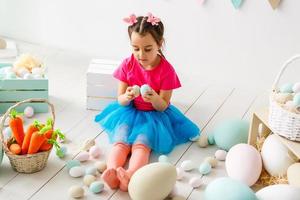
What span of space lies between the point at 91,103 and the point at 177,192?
2.22ft

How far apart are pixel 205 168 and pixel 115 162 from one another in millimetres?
309

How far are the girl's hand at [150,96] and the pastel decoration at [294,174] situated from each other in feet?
1.75

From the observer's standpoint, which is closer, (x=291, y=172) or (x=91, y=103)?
(x=291, y=172)

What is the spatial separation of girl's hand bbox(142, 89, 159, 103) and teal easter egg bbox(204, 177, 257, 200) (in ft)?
1.46

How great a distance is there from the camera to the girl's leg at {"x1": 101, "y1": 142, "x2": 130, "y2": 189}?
155 cm

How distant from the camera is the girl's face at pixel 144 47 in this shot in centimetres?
173

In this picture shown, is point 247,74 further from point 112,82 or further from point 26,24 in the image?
point 26,24

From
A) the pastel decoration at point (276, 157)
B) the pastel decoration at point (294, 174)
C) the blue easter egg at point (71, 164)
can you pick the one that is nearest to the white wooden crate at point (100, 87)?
the blue easter egg at point (71, 164)

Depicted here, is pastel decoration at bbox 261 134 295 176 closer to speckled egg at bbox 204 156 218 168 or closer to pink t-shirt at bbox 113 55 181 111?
speckled egg at bbox 204 156 218 168

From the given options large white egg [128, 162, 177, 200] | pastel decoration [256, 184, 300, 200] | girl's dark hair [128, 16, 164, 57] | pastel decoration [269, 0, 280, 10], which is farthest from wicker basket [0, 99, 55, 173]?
pastel decoration [269, 0, 280, 10]

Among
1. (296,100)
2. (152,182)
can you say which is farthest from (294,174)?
(152,182)

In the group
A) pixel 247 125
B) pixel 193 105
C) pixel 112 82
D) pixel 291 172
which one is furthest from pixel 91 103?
pixel 291 172

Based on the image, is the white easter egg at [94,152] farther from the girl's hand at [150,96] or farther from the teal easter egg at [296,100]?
the teal easter egg at [296,100]

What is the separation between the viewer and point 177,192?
5.18 feet
